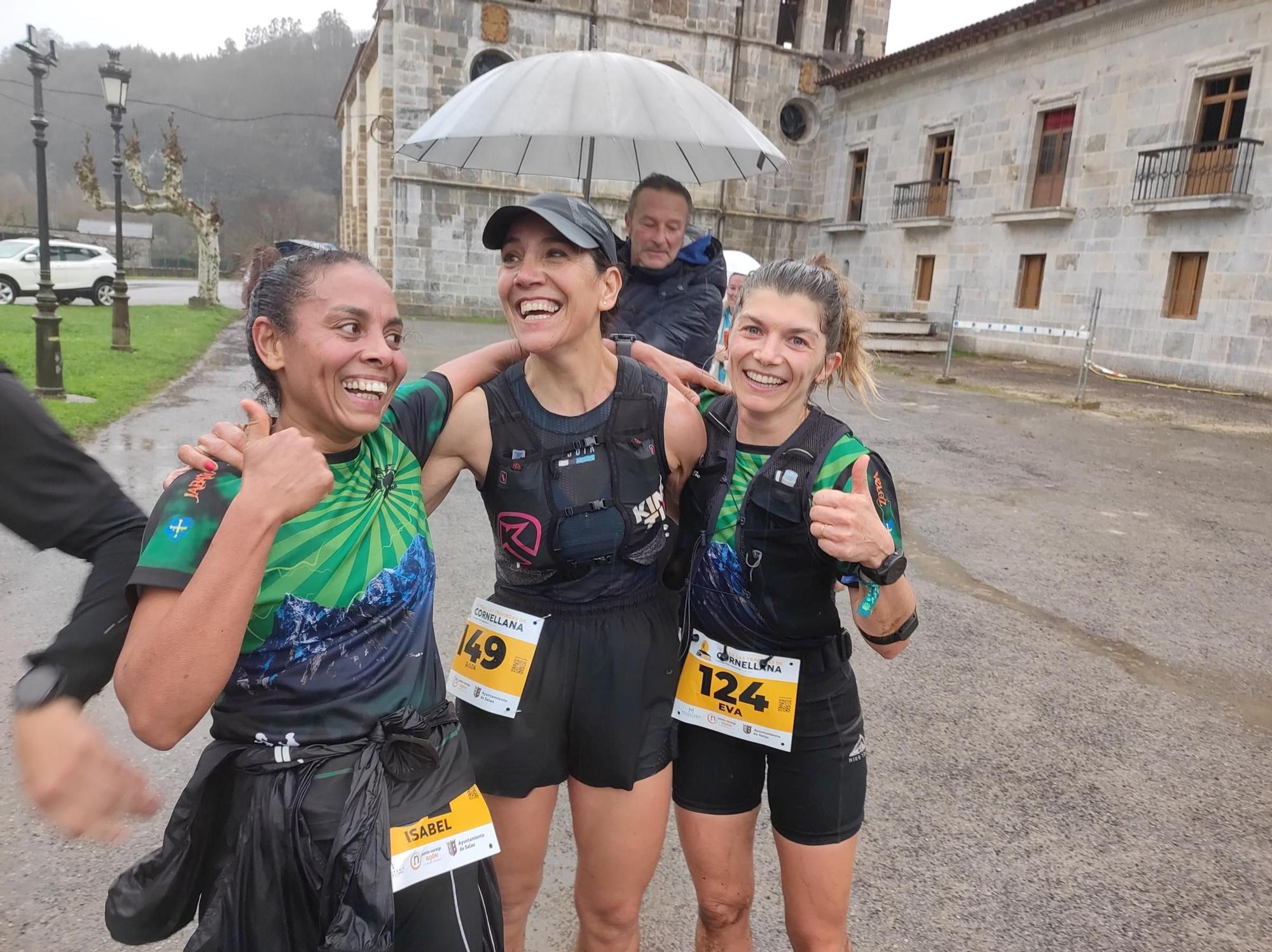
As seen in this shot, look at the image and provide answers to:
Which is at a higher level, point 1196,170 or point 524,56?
point 524,56

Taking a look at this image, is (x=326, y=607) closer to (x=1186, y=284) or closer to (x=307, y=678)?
(x=307, y=678)

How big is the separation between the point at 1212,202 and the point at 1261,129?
1593mm

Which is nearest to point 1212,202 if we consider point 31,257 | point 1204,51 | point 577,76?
point 1204,51

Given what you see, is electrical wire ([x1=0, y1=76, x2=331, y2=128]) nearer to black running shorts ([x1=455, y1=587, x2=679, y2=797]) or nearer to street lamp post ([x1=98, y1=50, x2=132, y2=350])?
street lamp post ([x1=98, y1=50, x2=132, y2=350])

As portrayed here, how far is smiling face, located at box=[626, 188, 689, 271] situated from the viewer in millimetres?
3799

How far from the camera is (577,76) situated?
3.88 m

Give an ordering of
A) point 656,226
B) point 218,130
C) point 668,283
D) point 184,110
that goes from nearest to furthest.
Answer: point 656,226 < point 668,283 < point 184,110 < point 218,130

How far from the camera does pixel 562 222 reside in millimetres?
1962

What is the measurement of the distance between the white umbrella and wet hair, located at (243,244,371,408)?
223 cm

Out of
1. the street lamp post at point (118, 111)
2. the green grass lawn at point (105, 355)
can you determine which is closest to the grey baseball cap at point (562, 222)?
the green grass lawn at point (105, 355)

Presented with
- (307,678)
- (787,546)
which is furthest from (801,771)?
(307,678)

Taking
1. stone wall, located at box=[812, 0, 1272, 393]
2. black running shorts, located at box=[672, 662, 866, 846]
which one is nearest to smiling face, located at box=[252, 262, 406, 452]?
black running shorts, located at box=[672, 662, 866, 846]

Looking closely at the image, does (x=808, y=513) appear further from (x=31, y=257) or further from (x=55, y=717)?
(x=31, y=257)

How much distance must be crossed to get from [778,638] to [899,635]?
0.29 meters
